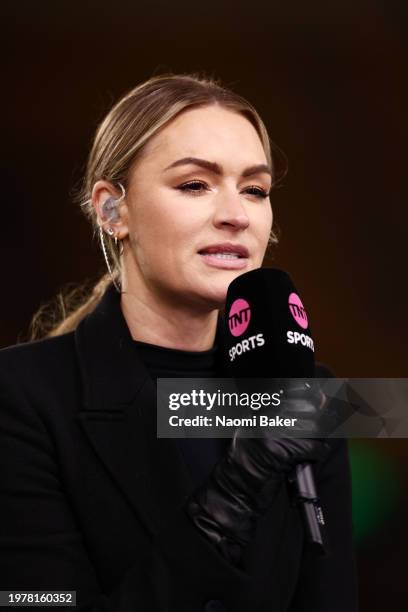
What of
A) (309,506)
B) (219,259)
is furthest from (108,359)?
(309,506)

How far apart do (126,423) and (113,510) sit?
0.43 ft

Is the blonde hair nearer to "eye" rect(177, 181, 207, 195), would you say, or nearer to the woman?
A: the woman

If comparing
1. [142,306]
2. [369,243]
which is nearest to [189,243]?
[142,306]

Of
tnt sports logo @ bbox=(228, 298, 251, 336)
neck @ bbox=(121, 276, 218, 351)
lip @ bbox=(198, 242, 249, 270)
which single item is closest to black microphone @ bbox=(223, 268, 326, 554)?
tnt sports logo @ bbox=(228, 298, 251, 336)

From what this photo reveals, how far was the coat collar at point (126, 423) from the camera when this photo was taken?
3.72 ft

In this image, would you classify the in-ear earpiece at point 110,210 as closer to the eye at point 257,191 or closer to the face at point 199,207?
the face at point 199,207

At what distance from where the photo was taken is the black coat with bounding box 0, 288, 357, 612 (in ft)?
3.22

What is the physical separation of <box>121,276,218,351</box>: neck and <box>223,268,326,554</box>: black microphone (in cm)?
27

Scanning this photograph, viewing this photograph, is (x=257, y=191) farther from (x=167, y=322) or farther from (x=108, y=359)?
(x=108, y=359)

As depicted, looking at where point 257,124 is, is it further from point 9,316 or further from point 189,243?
point 9,316

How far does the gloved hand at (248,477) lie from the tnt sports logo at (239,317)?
0.10 meters

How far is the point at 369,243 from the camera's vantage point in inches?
86.9

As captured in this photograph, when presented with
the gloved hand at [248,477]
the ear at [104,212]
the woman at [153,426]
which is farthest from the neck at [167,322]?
the gloved hand at [248,477]

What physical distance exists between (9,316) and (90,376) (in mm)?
862
